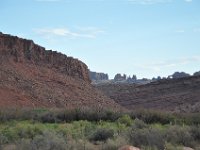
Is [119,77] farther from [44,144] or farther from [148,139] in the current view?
[44,144]

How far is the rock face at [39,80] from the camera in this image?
46500 millimetres

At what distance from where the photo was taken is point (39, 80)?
52156 millimetres

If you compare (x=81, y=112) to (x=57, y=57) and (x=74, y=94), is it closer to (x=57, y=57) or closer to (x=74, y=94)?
(x=74, y=94)

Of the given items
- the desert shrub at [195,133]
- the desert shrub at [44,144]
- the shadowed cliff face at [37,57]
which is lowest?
the desert shrub at [44,144]

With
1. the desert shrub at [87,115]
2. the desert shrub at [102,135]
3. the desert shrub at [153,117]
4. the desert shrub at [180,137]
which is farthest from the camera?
the desert shrub at [87,115]

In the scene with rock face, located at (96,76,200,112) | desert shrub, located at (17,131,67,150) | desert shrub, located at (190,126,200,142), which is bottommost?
desert shrub, located at (17,131,67,150)

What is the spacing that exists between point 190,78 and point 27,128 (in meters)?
57.2

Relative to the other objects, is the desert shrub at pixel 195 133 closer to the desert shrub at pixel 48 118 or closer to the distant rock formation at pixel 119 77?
the desert shrub at pixel 48 118

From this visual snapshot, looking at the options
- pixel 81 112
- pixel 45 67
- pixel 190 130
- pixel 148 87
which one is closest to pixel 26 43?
pixel 45 67

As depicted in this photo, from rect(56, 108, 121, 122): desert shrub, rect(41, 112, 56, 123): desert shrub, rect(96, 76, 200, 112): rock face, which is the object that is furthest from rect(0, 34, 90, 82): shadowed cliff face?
rect(41, 112, 56, 123): desert shrub

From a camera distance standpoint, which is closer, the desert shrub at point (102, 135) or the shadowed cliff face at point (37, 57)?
the desert shrub at point (102, 135)

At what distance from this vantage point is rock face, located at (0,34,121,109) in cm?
4650

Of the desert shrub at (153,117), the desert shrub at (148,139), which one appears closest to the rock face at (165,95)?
the desert shrub at (153,117)

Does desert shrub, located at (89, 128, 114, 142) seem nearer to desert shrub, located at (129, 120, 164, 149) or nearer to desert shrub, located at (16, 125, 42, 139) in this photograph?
desert shrub, located at (129, 120, 164, 149)
